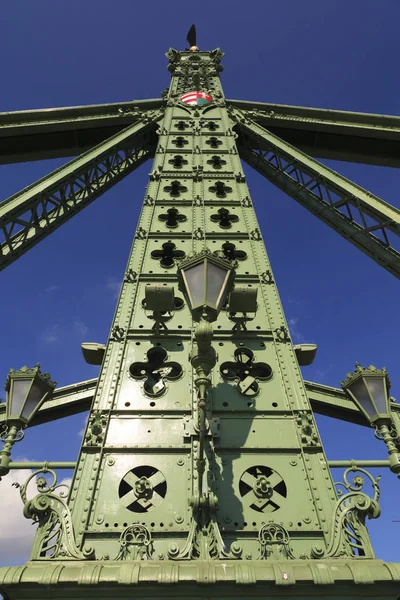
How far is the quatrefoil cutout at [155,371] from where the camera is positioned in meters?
7.73

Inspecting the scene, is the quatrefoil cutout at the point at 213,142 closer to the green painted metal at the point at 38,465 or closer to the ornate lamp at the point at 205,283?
the ornate lamp at the point at 205,283

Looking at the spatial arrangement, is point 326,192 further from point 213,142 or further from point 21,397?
point 21,397

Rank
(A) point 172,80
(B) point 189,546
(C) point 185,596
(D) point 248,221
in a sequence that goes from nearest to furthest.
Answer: (C) point 185,596 → (B) point 189,546 → (D) point 248,221 → (A) point 172,80

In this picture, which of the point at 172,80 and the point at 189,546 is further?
the point at 172,80

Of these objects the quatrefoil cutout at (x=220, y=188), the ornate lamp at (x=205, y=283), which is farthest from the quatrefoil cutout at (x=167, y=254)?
the ornate lamp at (x=205, y=283)

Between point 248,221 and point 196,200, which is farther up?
point 196,200

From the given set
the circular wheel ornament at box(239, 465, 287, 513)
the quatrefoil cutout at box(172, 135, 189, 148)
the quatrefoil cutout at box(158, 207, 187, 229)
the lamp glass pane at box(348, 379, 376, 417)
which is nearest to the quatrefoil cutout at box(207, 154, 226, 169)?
the quatrefoil cutout at box(172, 135, 189, 148)

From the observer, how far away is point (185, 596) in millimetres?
4531

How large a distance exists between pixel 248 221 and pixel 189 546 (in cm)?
874

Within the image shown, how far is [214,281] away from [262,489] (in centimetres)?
350

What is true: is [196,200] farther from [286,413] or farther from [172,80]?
[172,80]

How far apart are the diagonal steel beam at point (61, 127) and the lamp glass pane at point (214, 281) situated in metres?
13.7

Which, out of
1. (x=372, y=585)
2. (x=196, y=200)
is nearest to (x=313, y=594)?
(x=372, y=585)

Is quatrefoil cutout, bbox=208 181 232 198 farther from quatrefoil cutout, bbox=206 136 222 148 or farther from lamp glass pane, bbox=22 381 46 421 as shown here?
lamp glass pane, bbox=22 381 46 421
